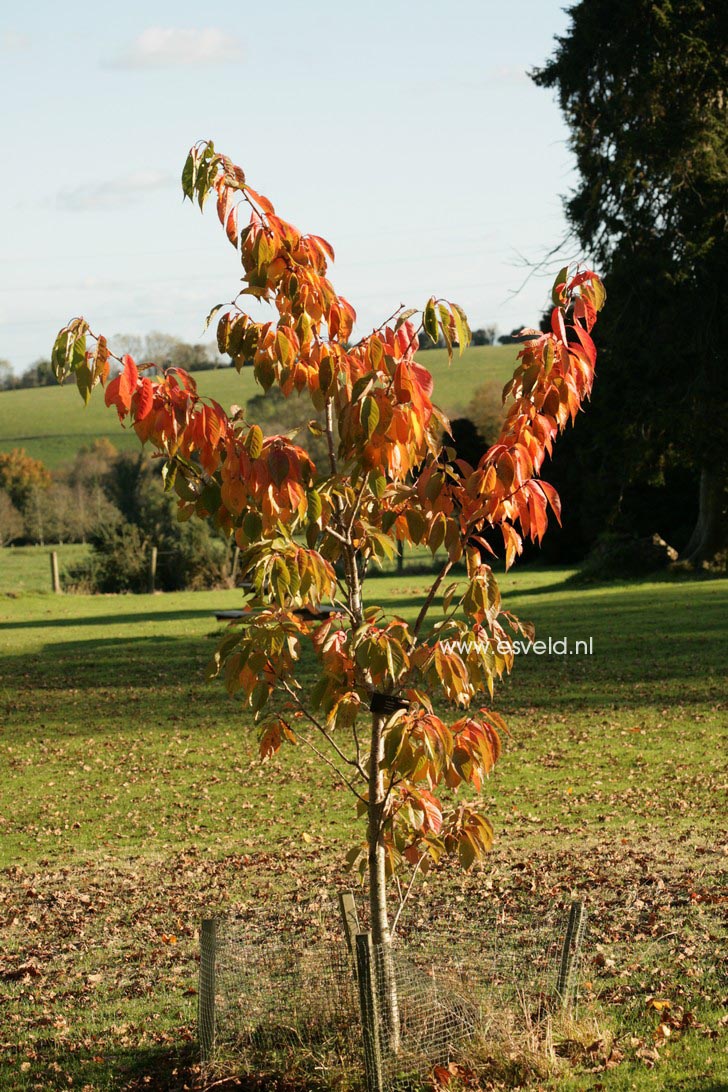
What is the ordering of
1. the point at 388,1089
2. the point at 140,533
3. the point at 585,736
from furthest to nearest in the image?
1. the point at 140,533
2. the point at 585,736
3. the point at 388,1089

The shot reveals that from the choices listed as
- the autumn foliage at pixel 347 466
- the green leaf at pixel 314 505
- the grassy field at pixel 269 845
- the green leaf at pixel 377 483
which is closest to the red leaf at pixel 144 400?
the autumn foliage at pixel 347 466

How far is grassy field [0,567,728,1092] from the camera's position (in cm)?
500

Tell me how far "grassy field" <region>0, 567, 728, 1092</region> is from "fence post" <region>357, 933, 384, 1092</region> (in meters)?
0.60

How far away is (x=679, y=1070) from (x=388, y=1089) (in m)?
1.14

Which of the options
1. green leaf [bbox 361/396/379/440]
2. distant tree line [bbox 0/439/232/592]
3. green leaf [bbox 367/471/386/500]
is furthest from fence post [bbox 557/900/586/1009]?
distant tree line [bbox 0/439/232/592]

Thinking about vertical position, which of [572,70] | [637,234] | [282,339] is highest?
[572,70]

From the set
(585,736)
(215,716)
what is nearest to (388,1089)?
(585,736)

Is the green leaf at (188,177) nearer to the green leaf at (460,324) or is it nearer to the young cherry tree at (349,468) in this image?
the young cherry tree at (349,468)

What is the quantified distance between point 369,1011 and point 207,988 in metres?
0.89

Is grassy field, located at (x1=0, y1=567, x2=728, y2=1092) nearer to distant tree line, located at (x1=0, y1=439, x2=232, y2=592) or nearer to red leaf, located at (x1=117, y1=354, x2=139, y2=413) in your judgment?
red leaf, located at (x1=117, y1=354, x2=139, y2=413)

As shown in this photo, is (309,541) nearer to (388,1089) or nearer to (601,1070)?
(388,1089)

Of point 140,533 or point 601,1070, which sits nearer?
point 601,1070

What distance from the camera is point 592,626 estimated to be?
20969 mm

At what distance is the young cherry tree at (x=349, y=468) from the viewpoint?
12.9 feet
